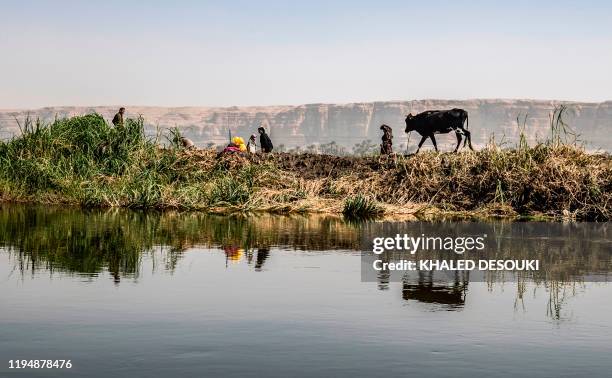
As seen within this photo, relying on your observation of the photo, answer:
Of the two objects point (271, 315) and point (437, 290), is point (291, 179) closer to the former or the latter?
point (437, 290)

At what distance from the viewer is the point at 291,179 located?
2584 cm

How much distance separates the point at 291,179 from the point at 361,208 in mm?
2754

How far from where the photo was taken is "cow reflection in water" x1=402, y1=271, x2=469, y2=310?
10.4 metres

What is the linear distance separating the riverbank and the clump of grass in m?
0.03

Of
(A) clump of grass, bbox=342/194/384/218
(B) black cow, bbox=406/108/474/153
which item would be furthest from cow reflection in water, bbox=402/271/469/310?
(B) black cow, bbox=406/108/474/153

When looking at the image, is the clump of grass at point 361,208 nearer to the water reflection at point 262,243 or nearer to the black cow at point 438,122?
the water reflection at point 262,243

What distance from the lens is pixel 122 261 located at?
13.1m

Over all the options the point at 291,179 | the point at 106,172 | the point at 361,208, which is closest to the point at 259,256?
the point at 361,208

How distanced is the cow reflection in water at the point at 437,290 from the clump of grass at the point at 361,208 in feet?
35.8

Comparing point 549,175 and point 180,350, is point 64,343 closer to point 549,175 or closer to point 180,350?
point 180,350

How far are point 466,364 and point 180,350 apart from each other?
2221mm

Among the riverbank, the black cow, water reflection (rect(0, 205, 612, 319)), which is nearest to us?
water reflection (rect(0, 205, 612, 319))

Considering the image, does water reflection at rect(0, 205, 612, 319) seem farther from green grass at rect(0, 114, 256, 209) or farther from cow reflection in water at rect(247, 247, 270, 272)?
green grass at rect(0, 114, 256, 209)

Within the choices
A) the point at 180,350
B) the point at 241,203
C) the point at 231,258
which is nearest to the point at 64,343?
the point at 180,350
